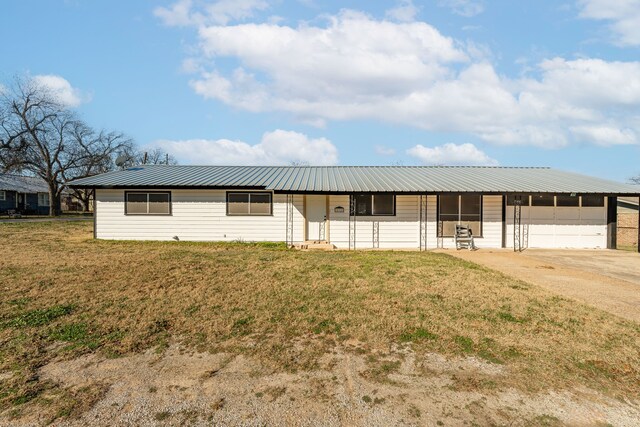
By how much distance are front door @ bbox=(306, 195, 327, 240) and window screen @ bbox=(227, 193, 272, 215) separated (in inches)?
67.9

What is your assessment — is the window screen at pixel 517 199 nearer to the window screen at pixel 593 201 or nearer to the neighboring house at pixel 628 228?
the window screen at pixel 593 201

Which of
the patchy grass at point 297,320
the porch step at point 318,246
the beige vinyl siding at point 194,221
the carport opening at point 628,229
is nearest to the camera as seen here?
the patchy grass at point 297,320

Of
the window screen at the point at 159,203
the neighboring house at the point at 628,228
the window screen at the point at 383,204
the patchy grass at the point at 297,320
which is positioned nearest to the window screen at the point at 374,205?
the window screen at the point at 383,204

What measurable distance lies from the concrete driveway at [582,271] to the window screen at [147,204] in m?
11.9

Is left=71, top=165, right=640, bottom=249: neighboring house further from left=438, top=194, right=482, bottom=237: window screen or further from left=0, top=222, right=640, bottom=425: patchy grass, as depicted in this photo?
left=0, top=222, right=640, bottom=425: patchy grass

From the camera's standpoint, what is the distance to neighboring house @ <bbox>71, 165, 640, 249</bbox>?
13773 millimetres

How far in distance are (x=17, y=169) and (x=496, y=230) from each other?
4567cm

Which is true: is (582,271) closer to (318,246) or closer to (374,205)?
(374,205)

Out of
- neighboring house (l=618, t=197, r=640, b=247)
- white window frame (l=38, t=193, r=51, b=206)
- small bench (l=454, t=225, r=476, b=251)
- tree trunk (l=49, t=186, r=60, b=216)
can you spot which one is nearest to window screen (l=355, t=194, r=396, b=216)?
small bench (l=454, t=225, r=476, b=251)

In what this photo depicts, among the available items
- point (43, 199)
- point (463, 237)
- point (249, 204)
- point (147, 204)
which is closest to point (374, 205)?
point (463, 237)

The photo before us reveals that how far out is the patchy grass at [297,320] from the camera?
12.0 ft

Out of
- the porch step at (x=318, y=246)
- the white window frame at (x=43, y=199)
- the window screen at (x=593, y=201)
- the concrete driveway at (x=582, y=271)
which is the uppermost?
the white window frame at (x=43, y=199)

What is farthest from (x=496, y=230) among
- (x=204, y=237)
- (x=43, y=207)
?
(x=43, y=207)

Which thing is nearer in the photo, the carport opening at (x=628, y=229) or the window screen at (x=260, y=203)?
the window screen at (x=260, y=203)
